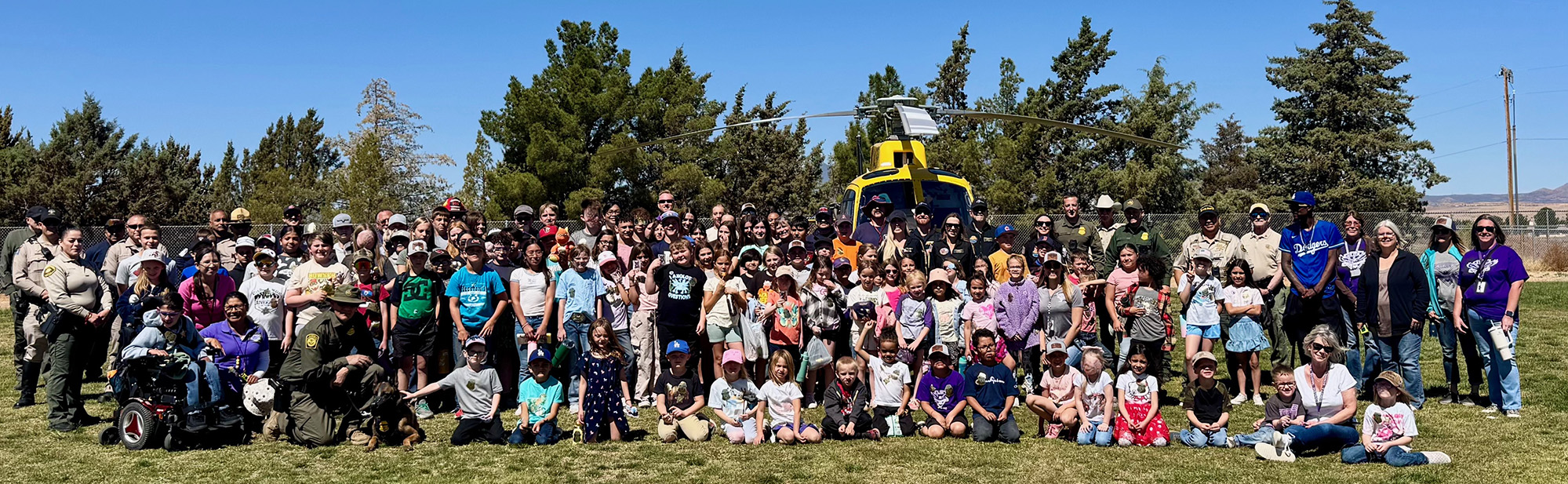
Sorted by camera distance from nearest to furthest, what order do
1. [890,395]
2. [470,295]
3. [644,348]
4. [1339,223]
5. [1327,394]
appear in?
[1327,394]
[890,395]
[470,295]
[644,348]
[1339,223]

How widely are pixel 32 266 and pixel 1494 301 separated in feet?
36.7

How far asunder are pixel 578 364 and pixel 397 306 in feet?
4.67

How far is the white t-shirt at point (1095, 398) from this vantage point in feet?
23.8

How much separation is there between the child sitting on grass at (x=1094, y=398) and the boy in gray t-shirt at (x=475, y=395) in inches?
154

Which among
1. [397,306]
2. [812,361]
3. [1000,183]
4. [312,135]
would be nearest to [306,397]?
[397,306]

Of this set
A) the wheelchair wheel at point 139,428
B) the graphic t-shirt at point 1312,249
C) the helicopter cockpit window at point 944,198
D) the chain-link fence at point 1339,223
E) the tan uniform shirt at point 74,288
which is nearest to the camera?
the wheelchair wheel at point 139,428

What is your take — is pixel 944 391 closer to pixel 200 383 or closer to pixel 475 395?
pixel 475 395

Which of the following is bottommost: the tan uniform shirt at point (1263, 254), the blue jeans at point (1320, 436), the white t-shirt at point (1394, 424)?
the blue jeans at point (1320, 436)

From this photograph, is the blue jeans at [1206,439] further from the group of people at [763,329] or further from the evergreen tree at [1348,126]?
the evergreen tree at [1348,126]

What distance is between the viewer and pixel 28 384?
28.6ft

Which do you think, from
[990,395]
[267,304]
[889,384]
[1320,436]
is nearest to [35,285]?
[267,304]

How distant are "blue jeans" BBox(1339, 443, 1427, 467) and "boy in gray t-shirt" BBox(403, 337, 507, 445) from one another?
5.34 metres

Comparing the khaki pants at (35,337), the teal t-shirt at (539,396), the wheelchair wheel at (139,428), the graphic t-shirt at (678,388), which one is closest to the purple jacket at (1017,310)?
the graphic t-shirt at (678,388)

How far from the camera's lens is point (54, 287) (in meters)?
7.79
